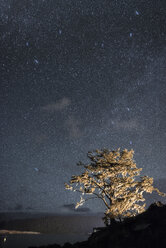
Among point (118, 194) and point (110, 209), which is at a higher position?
point (118, 194)

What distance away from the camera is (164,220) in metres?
18.0

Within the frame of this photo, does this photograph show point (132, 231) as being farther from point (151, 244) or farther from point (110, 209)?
point (110, 209)

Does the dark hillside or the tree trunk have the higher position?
the tree trunk

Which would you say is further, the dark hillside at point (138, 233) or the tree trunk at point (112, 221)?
the tree trunk at point (112, 221)

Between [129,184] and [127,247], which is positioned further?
[129,184]

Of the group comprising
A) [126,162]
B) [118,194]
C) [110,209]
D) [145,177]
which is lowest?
[110,209]

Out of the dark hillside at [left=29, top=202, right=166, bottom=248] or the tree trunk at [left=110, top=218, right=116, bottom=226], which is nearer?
the dark hillside at [left=29, top=202, right=166, bottom=248]

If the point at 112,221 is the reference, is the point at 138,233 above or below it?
below

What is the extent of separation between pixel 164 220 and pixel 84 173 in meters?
10.3

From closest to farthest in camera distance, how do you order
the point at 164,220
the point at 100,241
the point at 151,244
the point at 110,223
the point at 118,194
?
the point at 151,244 → the point at 164,220 → the point at 100,241 → the point at 110,223 → the point at 118,194

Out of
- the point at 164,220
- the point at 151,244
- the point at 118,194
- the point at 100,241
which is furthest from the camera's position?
the point at 118,194

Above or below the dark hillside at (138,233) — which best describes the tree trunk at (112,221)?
above

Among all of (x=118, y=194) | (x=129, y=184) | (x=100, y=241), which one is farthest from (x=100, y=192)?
(x=100, y=241)

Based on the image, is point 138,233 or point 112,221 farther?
point 112,221
